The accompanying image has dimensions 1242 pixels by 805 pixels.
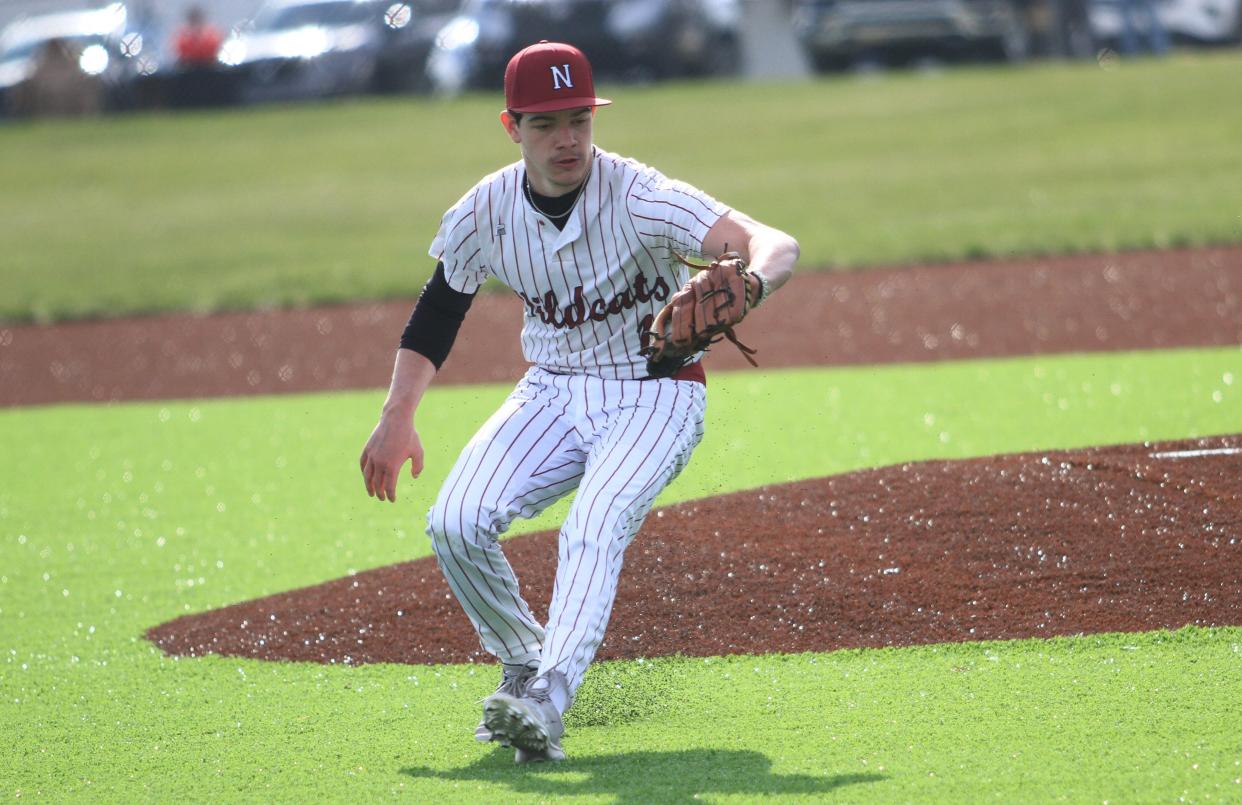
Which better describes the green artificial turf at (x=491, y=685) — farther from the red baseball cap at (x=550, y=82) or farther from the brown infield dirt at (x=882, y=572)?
the red baseball cap at (x=550, y=82)

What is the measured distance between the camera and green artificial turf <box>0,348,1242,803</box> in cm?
372

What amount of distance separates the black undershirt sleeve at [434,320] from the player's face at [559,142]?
1.51 feet

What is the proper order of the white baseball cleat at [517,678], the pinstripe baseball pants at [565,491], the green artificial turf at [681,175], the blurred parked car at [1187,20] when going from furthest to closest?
the blurred parked car at [1187,20], the green artificial turf at [681,175], the white baseball cleat at [517,678], the pinstripe baseball pants at [565,491]

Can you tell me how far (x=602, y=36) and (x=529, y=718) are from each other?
2244 centimetres

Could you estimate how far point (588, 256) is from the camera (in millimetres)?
4312

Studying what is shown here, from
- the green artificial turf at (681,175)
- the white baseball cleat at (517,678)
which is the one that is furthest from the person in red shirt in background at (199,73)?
the white baseball cleat at (517,678)

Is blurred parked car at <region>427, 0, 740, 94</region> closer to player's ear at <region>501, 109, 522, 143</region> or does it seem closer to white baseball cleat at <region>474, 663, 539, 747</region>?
player's ear at <region>501, 109, 522, 143</region>

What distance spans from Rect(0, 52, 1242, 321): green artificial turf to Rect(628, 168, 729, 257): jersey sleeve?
391 inches

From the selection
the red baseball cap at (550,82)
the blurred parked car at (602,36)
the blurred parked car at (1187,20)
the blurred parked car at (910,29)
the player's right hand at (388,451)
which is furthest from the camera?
the blurred parked car at (602,36)

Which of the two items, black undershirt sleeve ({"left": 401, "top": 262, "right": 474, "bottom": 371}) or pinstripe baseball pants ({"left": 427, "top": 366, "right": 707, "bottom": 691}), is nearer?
pinstripe baseball pants ({"left": 427, "top": 366, "right": 707, "bottom": 691})

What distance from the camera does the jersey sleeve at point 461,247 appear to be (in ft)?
14.5

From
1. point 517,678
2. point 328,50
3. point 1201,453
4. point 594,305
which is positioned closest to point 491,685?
point 517,678

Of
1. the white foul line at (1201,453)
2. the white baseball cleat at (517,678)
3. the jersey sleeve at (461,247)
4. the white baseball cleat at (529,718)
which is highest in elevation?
the jersey sleeve at (461,247)

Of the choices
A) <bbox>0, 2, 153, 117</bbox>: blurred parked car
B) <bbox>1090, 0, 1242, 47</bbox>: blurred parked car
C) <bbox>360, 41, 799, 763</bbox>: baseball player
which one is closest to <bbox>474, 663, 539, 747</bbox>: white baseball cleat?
<bbox>360, 41, 799, 763</bbox>: baseball player
